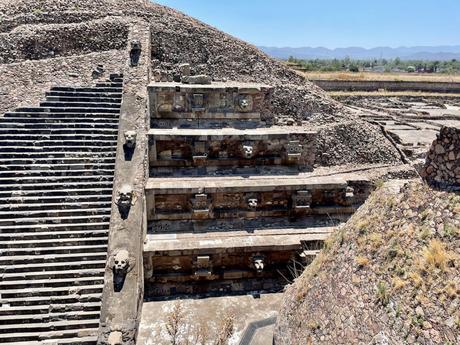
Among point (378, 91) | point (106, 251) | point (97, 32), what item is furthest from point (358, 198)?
point (378, 91)

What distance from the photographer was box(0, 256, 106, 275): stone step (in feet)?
28.9

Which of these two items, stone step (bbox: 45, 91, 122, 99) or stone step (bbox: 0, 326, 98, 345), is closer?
stone step (bbox: 0, 326, 98, 345)

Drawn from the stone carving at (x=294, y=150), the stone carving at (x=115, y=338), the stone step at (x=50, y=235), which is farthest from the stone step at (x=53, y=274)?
the stone carving at (x=294, y=150)

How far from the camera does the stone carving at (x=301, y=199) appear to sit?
11109 mm

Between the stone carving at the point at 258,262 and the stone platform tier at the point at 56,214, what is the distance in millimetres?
3948

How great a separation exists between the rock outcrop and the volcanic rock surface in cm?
1066

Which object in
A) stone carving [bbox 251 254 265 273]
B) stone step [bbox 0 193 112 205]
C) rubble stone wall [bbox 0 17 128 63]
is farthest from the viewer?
rubble stone wall [bbox 0 17 128 63]

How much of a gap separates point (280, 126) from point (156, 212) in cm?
771

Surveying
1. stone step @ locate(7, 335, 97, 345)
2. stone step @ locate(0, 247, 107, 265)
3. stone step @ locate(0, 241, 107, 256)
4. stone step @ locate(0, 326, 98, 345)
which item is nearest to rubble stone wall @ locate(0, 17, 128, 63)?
stone step @ locate(0, 241, 107, 256)

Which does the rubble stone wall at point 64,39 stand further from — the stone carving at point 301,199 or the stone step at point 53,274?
the stone step at point 53,274

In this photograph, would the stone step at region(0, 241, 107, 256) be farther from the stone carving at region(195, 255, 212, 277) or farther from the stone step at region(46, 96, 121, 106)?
the stone step at region(46, 96, 121, 106)

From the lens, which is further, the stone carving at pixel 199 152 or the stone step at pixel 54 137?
the stone carving at pixel 199 152

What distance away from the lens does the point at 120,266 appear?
825 cm

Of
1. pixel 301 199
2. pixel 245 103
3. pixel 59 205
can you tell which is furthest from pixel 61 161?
pixel 301 199
